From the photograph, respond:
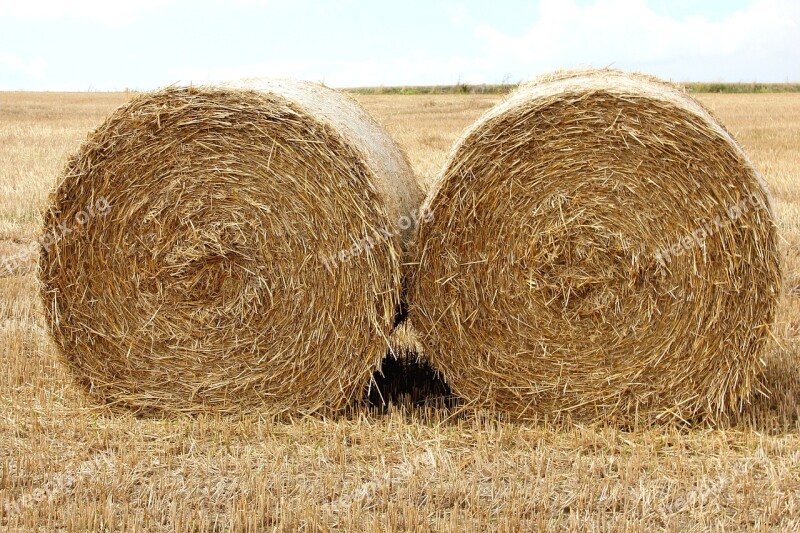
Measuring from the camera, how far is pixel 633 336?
498 cm

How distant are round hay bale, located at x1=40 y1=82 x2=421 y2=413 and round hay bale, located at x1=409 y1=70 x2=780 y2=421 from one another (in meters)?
0.41

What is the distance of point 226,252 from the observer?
5.00 metres

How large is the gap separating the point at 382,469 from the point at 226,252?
4.86 ft

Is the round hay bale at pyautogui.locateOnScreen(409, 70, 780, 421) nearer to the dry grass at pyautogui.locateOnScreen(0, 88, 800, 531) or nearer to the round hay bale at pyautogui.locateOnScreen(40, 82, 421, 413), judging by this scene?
the dry grass at pyautogui.locateOnScreen(0, 88, 800, 531)

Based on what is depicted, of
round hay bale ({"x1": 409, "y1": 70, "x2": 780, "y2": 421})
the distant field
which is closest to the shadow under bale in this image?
round hay bale ({"x1": 409, "y1": 70, "x2": 780, "y2": 421})

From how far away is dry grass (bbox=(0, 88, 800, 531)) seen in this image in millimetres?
3836

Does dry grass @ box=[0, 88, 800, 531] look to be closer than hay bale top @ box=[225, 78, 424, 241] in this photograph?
Yes

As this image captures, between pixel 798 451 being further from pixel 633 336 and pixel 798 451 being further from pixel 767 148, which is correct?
pixel 767 148

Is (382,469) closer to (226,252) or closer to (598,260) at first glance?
(226,252)

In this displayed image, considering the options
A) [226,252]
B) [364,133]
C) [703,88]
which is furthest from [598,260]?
[703,88]

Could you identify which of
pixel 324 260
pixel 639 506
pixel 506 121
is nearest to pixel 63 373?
pixel 324 260

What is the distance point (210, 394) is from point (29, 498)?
4.32 ft

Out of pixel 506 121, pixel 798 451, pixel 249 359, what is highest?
pixel 506 121

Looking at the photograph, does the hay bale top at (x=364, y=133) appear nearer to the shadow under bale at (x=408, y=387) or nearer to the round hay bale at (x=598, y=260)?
the round hay bale at (x=598, y=260)
